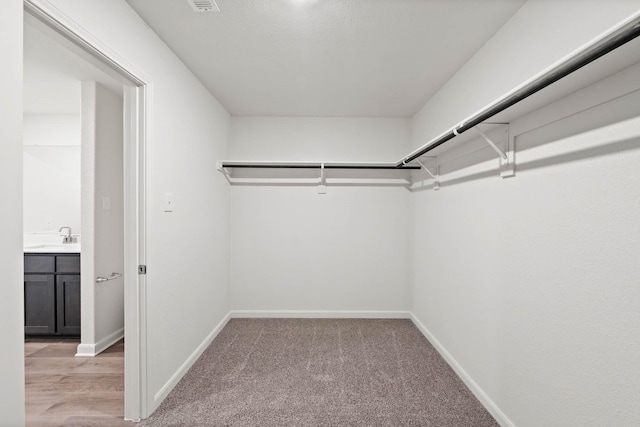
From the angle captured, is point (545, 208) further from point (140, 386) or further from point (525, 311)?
point (140, 386)

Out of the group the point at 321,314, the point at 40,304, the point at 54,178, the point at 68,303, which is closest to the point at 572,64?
the point at 321,314

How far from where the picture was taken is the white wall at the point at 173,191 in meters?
1.75

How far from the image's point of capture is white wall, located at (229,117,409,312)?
3.82m

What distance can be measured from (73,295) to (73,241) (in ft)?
3.31

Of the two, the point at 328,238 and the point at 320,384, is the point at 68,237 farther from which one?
the point at 320,384

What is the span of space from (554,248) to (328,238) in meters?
2.57

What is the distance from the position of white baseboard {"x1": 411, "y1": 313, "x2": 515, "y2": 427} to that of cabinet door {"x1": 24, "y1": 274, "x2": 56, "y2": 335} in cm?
378

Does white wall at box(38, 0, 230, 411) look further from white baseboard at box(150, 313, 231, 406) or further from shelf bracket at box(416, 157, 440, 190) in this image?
shelf bracket at box(416, 157, 440, 190)

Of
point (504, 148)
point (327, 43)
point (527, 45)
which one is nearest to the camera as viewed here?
point (527, 45)

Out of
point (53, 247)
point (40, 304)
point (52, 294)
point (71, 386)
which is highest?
point (53, 247)

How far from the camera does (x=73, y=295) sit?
10.2ft

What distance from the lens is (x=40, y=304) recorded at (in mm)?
3121

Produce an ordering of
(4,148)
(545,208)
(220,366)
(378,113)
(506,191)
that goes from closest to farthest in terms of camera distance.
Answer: (4,148) < (545,208) < (506,191) < (220,366) < (378,113)

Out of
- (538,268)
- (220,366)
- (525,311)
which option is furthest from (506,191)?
(220,366)
